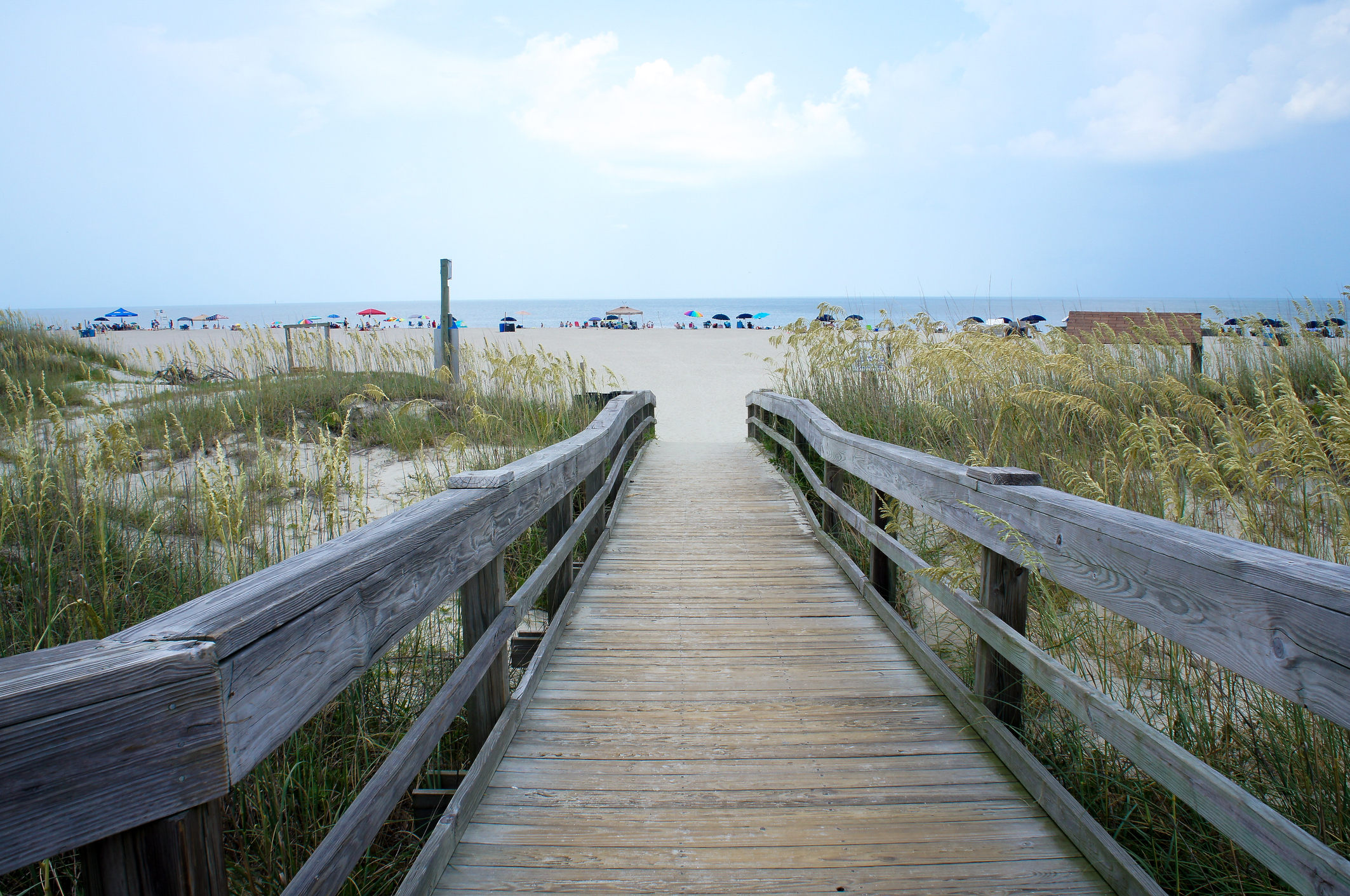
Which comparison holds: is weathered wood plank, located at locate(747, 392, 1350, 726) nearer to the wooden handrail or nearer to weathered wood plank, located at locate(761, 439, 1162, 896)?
weathered wood plank, located at locate(761, 439, 1162, 896)

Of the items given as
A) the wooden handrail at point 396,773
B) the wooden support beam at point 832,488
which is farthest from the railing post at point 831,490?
the wooden handrail at point 396,773

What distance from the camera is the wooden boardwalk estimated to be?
2010mm

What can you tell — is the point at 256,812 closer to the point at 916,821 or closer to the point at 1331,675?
the point at 916,821

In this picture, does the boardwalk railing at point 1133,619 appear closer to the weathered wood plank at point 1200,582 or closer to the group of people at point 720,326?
the weathered wood plank at point 1200,582

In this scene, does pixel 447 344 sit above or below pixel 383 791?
above

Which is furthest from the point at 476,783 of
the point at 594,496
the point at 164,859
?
the point at 594,496

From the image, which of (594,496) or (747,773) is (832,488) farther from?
(747,773)

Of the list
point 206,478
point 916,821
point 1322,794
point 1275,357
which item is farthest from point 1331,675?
point 1275,357

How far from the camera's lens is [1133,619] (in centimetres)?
189

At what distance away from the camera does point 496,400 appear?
8781mm

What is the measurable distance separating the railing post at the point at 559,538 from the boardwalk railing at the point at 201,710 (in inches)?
65.6

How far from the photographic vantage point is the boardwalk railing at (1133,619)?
135 cm

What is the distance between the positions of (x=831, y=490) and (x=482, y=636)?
320 centimetres

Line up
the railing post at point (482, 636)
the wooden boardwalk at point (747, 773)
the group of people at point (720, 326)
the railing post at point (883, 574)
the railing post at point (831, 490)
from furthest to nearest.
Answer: the group of people at point (720, 326), the railing post at point (831, 490), the railing post at point (883, 574), the railing post at point (482, 636), the wooden boardwalk at point (747, 773)
